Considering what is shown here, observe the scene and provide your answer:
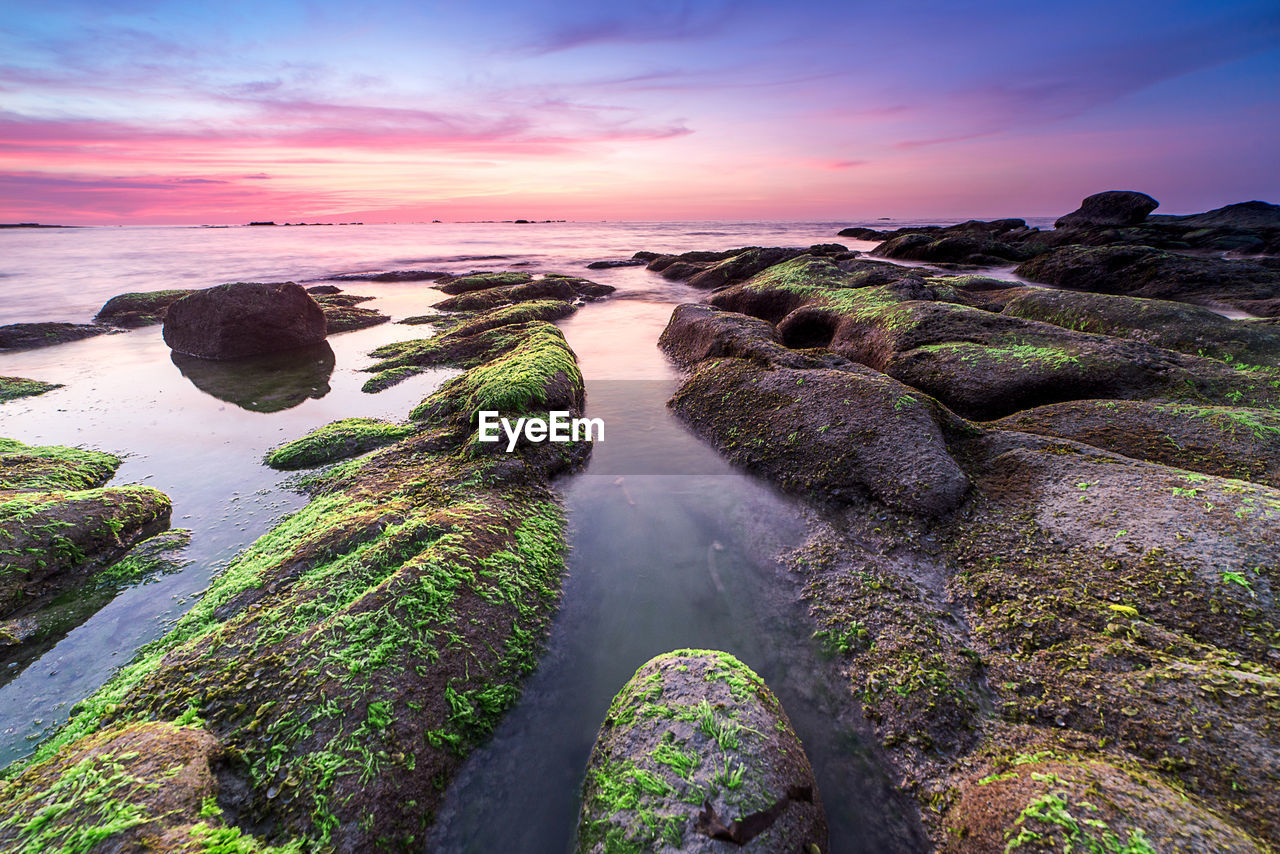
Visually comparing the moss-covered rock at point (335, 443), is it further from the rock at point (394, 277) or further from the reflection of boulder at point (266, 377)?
the rock at point (394, 277)

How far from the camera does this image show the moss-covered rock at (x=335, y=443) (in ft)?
22.8

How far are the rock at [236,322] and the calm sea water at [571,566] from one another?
3.30ft

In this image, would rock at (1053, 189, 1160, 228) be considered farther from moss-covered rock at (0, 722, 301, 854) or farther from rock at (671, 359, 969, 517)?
moss-covered rock at (0, 722, 301, 854)

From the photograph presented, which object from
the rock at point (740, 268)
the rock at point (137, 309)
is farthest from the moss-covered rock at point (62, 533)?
the rock at point (740, 268)

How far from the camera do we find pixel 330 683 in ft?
10.7

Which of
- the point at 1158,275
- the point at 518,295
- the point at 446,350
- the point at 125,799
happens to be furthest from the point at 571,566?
the point at 1158,275

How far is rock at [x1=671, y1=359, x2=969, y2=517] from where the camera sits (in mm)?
5445

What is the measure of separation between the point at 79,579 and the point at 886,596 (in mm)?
7697

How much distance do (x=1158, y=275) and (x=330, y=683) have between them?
1033 inches

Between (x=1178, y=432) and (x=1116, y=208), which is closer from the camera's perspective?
(x=1178, y=432)

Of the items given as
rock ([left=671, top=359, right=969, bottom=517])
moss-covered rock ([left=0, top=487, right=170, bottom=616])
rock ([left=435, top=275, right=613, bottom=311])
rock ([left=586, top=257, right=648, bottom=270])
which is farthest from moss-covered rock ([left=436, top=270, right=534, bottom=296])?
moss-covered rock ([left=0, top=487, right=170, bottom=616])

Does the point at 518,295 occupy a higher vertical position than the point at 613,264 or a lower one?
lower

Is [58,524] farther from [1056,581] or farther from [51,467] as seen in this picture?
[1056,581]

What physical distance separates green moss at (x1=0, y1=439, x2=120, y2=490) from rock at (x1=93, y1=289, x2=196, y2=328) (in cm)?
1387
